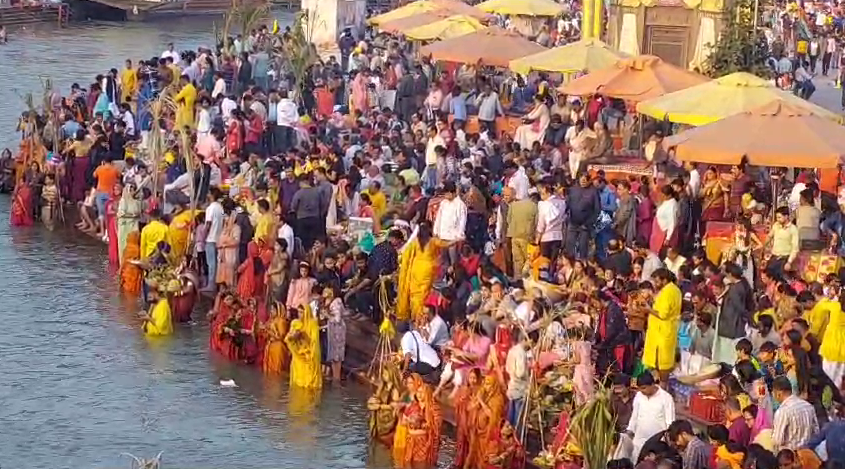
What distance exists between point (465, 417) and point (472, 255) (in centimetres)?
340

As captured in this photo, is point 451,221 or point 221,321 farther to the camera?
point 451,221

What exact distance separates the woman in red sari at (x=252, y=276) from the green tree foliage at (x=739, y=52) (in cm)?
1011

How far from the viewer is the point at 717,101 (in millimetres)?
21500

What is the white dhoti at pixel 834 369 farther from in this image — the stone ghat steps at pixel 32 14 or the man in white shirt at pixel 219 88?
the stone ghat steps at pixel 32 14

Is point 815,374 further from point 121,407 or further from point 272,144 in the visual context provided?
point 272,144

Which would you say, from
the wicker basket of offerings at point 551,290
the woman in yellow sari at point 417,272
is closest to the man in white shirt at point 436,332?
the wicker basket of offerings at point 551,290

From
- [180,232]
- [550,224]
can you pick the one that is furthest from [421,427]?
[180,232]

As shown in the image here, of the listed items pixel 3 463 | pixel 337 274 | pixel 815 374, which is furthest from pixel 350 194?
pixel 815 374

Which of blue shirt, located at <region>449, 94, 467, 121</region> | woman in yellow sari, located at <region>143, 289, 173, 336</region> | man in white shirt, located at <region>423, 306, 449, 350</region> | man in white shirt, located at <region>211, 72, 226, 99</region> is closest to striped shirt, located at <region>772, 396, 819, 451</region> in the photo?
man in white shirt, located at <region>423, 306, 449, 350</region>

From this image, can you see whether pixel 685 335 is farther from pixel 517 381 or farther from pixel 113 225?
pixel 113 225

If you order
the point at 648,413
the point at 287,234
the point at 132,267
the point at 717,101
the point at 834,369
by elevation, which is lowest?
the point at 132,267

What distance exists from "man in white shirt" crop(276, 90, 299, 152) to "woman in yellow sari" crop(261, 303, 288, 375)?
26.3ft

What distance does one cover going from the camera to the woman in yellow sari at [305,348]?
59.8 ft

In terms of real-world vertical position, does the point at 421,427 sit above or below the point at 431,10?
below
